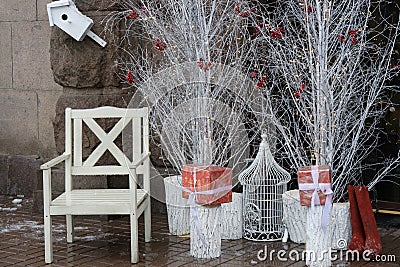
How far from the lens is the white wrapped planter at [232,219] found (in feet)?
24.2

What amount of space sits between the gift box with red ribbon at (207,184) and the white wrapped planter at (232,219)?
64cm

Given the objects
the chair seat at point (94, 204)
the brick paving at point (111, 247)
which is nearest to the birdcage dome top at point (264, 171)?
the brick paving at point (111, 247)

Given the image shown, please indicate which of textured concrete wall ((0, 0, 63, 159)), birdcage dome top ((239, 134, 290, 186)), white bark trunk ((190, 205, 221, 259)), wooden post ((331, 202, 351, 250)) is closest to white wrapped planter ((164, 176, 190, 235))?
birdcage dome top ((239, 134, 290, 186))

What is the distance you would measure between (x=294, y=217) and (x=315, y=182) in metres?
0.94

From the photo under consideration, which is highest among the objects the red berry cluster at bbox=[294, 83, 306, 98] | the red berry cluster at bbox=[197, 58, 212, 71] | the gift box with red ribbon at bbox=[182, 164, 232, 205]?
the red berry cluster at bbox=[197, 58, 212, 71]

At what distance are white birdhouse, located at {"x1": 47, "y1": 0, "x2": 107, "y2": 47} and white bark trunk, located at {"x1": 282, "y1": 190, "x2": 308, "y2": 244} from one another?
2.25 metres

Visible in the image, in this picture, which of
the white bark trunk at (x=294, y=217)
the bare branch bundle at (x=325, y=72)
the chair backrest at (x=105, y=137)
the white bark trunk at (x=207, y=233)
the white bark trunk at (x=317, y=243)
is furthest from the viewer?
the chair backrest at (x=105, y=137)

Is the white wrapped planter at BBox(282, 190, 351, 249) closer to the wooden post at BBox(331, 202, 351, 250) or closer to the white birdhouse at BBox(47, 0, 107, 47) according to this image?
the wooden post at BBox(331, 202, 351, 250)

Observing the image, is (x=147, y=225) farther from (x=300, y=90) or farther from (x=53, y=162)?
(x=300, y=90)

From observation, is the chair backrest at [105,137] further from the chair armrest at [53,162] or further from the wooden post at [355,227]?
the wooden post at [355,227]

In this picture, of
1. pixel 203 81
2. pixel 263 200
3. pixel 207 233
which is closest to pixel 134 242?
pixel 207 233

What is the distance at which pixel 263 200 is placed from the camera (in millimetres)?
7395

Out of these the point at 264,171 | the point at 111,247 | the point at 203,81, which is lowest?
the point at 111,247

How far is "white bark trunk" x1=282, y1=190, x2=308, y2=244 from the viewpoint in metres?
7.16
